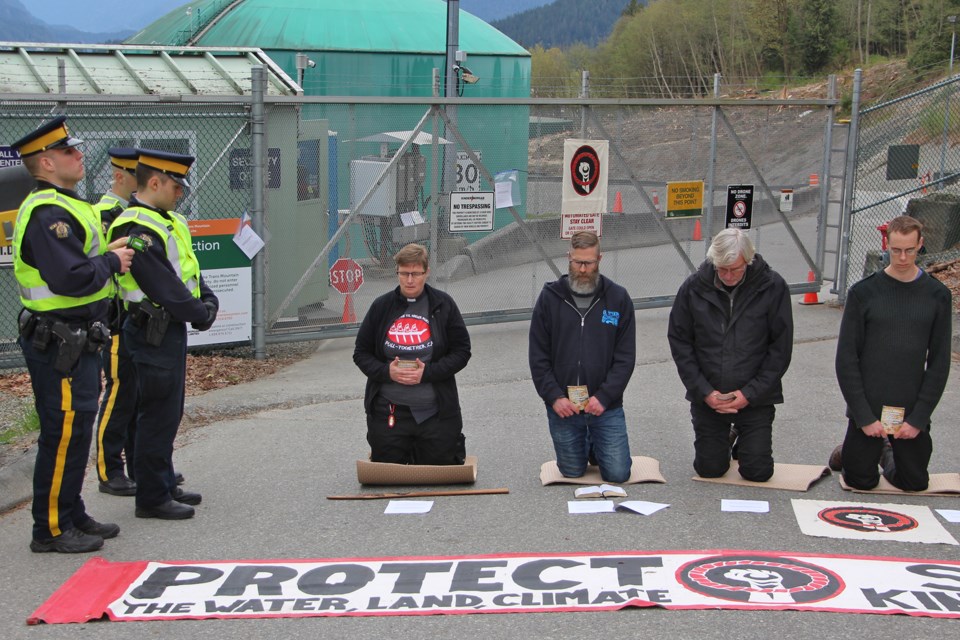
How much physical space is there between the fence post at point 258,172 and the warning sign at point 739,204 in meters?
5.39

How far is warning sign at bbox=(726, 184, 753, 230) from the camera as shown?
40.8 ft

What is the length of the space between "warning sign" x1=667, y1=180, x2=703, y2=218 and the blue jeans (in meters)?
5.83

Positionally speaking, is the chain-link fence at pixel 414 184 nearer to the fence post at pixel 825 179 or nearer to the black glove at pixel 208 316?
the fence post at pixel 825 179

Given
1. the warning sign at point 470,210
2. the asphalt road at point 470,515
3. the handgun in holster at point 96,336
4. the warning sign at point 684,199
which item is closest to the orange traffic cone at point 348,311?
the asphalt road at point 470,515

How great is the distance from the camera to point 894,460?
21.4 feet

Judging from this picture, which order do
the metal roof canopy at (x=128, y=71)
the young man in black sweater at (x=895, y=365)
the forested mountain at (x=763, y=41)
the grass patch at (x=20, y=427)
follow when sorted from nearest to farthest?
1. the young man in black sweater at (x=895, y=365)
2. the grass patch at (x=20, y=427)
3. the metal roof canopy at (x=128, y=71)
4. the forested mountain at (x=763, y=41)

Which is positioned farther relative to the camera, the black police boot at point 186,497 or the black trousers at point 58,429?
the black police boot at point 186,497

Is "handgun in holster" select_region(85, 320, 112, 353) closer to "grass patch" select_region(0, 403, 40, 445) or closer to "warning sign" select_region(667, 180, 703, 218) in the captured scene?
"grass patch" select_region(0, 403, 40, 445)

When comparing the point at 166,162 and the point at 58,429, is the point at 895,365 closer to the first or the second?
the point at 166,162

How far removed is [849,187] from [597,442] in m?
7.23

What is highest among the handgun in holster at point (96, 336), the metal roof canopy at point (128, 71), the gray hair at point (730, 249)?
the metal roof canopy at point (128, 71)

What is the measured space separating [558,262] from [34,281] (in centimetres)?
765

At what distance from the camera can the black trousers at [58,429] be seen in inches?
214

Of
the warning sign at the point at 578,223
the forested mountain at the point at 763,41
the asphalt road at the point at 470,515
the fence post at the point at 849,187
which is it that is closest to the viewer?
the asphalt road at the point at 470,515
